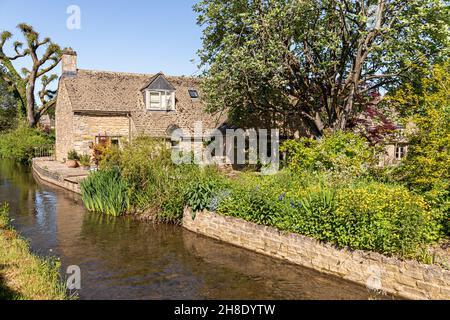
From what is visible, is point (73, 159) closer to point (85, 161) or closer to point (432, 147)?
point (85, 161)

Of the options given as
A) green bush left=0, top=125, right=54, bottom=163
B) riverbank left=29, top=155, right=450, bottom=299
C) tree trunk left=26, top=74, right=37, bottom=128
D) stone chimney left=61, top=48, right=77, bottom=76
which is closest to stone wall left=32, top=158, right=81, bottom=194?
stone chimney left=61, top=48, right=77, bottom=76

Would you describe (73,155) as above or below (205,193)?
above

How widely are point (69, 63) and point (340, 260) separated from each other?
2739cm

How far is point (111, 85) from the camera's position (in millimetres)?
30484

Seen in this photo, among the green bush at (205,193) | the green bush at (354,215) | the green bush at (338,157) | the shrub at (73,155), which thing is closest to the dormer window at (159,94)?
the shrub at (73,155)

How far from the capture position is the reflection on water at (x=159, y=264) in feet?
28.2

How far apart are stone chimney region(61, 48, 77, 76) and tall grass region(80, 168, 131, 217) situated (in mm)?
16951

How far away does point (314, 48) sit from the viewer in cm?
1778

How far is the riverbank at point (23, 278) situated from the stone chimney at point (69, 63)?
22.7m

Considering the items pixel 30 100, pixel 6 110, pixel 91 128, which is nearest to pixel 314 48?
pixel 91 128

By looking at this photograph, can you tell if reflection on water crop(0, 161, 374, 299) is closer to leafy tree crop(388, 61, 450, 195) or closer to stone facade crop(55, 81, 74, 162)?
leafy tree crop(388, 61, 450, 195)

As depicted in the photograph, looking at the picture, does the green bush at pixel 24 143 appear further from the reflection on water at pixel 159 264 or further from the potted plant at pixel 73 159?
the reflection on water at pixel 159 264

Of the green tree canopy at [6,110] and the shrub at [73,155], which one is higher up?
the green tree canopy at [6,110]

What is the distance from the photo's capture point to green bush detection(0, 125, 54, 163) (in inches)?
1570
